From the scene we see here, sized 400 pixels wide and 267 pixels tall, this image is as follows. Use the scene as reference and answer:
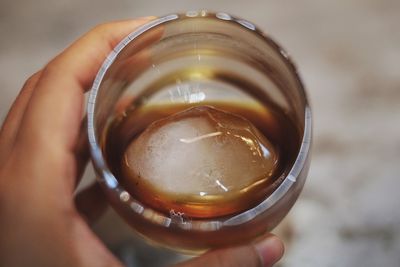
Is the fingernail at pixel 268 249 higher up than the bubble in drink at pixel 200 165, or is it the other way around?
the bubble in drink at pixel 200 165

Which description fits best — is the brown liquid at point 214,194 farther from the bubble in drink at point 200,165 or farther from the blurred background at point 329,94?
the blurred background at point 329,94

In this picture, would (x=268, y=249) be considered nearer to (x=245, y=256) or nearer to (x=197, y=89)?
(x=245, y=256)

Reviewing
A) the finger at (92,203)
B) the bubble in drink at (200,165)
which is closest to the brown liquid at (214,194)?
the bubble in drink at (200,165)

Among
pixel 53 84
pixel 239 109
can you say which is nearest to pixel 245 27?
pixel 239 109

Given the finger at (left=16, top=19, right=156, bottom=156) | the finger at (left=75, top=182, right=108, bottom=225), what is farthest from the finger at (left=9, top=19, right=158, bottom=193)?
the finger at (left=75, top=182, right=108, bottom=225)

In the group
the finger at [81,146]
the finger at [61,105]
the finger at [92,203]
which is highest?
the finger at [61,105]

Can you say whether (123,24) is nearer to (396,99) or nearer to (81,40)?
(81,40)

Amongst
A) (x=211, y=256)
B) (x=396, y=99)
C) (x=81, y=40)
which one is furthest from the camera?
(x=396, y=99)

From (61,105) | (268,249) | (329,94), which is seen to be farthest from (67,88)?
(329,94)
